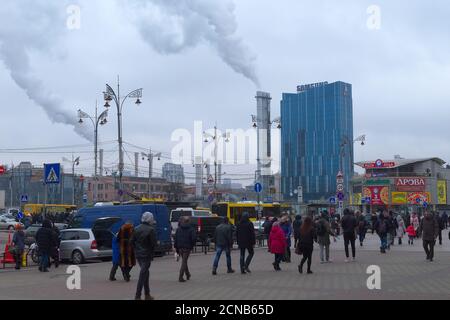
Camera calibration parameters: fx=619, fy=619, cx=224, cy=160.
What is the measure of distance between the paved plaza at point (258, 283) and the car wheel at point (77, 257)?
1.33m

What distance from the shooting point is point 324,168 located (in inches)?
3600

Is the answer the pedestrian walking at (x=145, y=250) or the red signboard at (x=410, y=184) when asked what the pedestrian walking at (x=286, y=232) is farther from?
the red signboard at (x=410, y=184)

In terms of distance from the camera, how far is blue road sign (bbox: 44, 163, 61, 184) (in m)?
20.9

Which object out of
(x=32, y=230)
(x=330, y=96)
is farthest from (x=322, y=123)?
(x=32, y=230)

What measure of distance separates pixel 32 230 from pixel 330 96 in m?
43.2

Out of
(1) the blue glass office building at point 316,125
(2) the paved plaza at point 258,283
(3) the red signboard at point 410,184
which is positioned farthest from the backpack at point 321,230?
(3) the red signboard at point 410,184

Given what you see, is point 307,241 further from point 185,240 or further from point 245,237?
point 185,240

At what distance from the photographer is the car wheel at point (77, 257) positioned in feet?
75.0

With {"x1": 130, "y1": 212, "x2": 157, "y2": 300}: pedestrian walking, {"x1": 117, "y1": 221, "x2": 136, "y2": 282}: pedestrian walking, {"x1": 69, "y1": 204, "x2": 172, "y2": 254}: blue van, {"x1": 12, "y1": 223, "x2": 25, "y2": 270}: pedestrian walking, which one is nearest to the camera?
{"x1": 130, "y1": 212, "x2": 157, "y2": 300}: pedestrian walking

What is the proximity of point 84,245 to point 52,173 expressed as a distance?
3348 millimetres

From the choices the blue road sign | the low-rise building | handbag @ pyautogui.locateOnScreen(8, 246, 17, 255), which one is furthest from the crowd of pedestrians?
the low-rise building

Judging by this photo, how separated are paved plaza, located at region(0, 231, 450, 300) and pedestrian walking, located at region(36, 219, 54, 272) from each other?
383mm

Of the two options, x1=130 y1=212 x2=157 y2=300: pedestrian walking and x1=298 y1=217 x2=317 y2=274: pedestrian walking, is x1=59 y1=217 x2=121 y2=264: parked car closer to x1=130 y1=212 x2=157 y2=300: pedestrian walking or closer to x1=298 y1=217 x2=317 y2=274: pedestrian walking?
x1=298 y1=217 x2=317 y2=274: pedestrian walking

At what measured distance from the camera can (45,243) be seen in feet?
64.7
